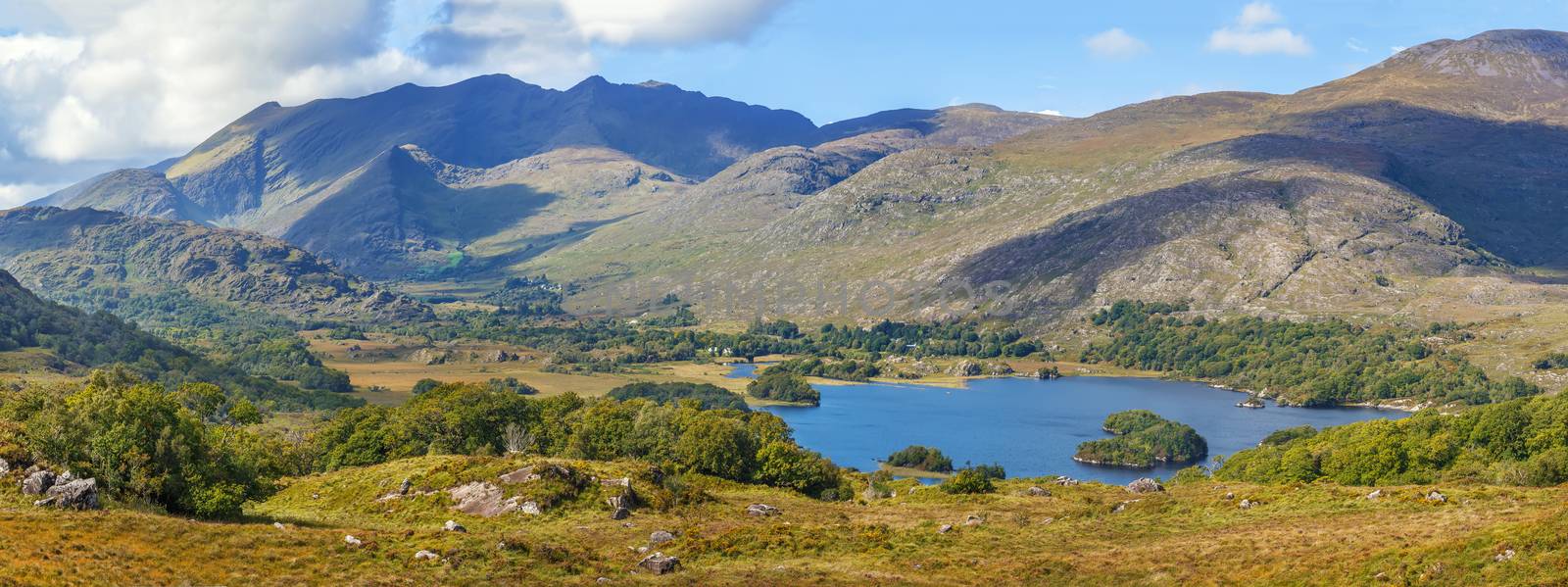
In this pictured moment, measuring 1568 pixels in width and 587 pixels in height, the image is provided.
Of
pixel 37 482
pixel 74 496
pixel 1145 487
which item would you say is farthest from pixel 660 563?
pixel 1145 487

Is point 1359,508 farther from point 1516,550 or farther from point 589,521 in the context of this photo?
point 589,521

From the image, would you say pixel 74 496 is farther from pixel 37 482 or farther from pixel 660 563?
pixel 660 563

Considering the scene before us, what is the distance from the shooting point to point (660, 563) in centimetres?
5631

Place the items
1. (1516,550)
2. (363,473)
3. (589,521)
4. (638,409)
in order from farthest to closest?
(638,409) < (363,473) < (589,521) < (1516,550)

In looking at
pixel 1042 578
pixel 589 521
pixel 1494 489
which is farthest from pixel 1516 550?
pixel 589 521

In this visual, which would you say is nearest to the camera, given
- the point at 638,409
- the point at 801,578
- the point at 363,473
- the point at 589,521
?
the point at 801,578

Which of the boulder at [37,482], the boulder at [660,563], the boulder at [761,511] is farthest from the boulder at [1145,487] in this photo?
the boulder at [37,482]

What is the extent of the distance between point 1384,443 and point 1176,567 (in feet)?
216

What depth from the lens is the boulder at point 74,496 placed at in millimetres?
54812

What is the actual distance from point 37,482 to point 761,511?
40.0 m

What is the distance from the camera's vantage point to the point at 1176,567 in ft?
182

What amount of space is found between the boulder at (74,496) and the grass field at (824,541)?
137 centimetres

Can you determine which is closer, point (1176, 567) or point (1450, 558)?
point (1450, 558)

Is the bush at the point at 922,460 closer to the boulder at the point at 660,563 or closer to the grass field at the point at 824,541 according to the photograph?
the grass field at the point at 824,541
